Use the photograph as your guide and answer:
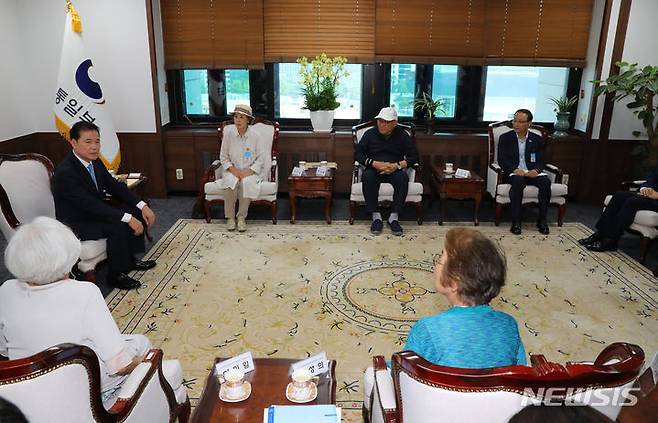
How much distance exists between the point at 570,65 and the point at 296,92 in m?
3.25

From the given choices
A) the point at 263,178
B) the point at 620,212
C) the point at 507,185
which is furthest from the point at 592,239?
the point at 263,178

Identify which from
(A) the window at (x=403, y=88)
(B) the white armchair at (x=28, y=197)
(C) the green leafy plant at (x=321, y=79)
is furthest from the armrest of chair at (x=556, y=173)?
(B) the white armchair at (x=28, y=197)

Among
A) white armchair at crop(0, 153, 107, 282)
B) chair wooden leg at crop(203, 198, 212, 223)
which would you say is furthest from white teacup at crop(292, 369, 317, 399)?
chair wooden leg at crop(203, 198, 212, 223)

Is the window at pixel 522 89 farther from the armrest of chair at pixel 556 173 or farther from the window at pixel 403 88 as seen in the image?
the armrest of chair at pixel 556 173

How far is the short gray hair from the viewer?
5.88 feet

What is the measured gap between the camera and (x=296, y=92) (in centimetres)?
635

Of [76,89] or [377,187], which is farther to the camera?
[76,89]

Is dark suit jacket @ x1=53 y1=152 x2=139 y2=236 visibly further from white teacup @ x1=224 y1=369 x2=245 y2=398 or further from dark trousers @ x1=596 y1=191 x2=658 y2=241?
dark trousers @ x1=596 y1=191 x2=658 y2=241

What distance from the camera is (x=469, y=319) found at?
1.64 meters

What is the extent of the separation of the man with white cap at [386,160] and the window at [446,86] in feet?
3.85

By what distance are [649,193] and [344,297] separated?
9.40ft

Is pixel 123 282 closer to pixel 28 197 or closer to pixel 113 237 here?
pixel 113 237

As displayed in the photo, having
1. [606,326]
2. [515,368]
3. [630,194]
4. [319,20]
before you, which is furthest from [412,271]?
[319,20]

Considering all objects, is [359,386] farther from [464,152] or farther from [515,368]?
[464,152]
